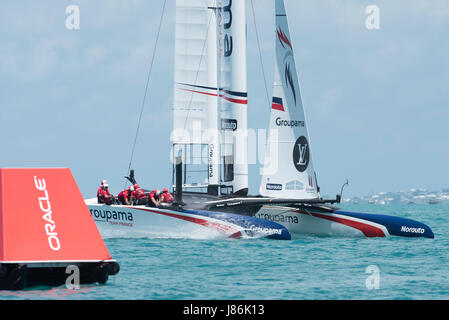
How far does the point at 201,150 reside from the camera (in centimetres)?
2498

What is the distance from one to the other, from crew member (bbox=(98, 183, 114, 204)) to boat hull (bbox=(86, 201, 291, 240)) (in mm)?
352

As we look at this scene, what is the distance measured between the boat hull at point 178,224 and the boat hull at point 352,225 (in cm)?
213

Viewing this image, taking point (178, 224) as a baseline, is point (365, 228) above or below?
below

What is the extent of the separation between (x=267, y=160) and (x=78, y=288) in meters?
10.8

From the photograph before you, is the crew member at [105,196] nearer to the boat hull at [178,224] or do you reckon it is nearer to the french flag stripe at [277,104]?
the boat hull at [178,224]

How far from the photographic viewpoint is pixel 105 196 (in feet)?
70.1

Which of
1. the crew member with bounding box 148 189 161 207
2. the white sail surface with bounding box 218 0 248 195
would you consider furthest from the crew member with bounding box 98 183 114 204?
the white sail surface with bounding box 218 0 248 195

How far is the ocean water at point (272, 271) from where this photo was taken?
11211 mm

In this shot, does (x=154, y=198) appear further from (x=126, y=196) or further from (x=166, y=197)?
(x=126, y=196)

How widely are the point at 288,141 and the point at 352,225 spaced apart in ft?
9.20

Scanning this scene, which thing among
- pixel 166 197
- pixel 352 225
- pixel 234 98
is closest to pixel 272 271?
pixel 166 197

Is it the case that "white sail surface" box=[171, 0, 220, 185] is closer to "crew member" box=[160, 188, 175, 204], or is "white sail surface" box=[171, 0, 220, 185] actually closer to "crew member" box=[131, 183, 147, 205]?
"crew member" box=[131, 183, 147, 205]
